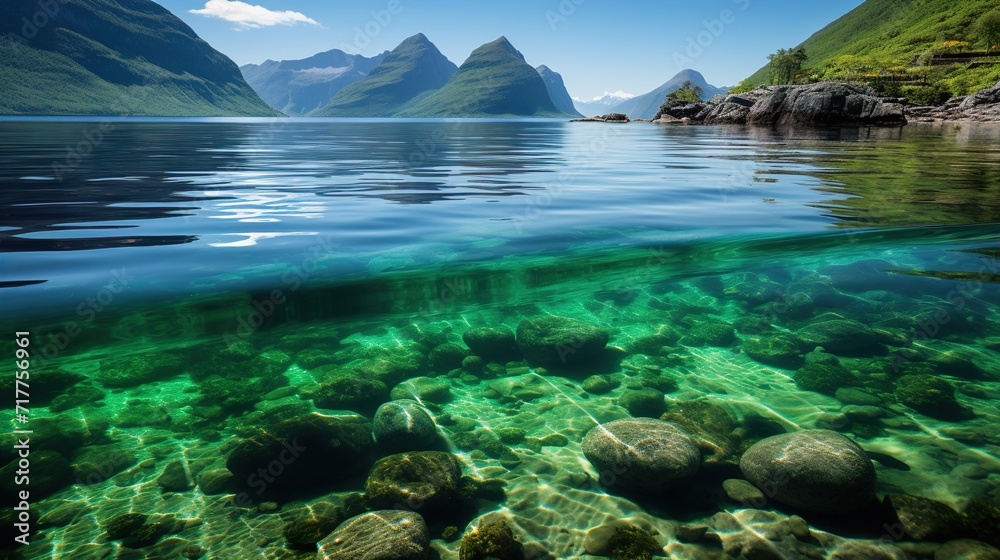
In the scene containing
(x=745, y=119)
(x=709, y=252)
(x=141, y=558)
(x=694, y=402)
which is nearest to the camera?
(x=141, y=558)

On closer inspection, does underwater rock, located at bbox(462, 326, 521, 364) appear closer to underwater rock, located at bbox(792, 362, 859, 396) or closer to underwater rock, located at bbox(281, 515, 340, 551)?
underwater rock, located at bbox(281, 515, 340, 551)

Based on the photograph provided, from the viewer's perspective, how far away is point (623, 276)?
10.2 m

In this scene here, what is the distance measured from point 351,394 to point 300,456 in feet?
6.11

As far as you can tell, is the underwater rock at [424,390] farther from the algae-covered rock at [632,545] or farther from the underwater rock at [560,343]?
the algae-covered rock at [632,545]

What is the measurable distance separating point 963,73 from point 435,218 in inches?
5080

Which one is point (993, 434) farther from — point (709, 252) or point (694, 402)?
point (709, 252)

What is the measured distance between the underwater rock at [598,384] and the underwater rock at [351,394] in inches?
133

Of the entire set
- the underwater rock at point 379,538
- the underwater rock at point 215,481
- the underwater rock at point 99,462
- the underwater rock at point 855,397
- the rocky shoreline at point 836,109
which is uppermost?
the rocky shoreline at point 836,109

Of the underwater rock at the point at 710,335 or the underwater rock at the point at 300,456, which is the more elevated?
the underwater rock at the point at 300,456

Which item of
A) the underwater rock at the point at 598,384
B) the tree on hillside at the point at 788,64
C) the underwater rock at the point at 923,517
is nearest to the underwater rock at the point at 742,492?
the underwater rock at the point at 923,517

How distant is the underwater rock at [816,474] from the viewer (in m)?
4.80

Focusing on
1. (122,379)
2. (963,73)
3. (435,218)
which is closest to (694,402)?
(435,218)

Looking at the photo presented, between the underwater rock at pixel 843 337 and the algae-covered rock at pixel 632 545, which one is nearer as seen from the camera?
the algae-covered rock at pixel 632 545

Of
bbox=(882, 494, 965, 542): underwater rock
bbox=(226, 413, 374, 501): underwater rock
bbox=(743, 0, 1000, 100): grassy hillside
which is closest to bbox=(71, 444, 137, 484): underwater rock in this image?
bbox=(226, 413, 374, 501): underwater rock
